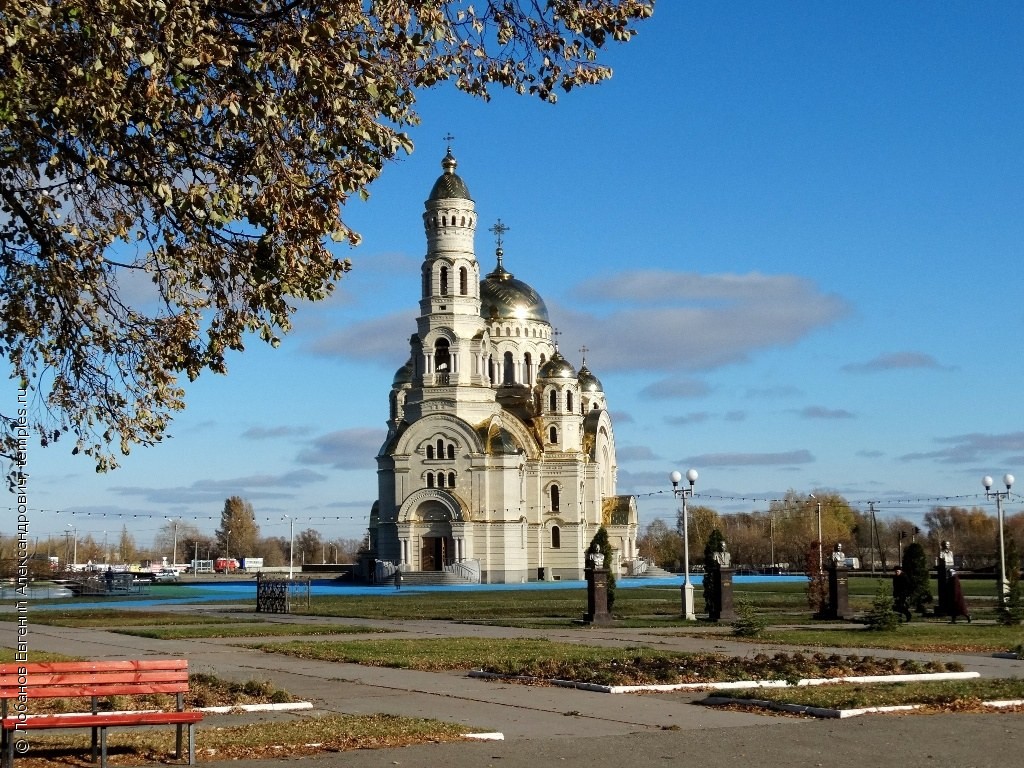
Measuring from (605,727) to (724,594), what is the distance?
62.8 feet

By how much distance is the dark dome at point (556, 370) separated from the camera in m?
79.9

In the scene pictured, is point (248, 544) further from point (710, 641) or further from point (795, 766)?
point (795, 766)

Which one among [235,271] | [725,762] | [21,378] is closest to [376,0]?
[235,271]

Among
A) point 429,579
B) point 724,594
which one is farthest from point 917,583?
point 429,579

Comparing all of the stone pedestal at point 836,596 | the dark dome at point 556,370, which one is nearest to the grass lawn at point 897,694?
the stone pedestal at point 836,596

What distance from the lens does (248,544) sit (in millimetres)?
153250

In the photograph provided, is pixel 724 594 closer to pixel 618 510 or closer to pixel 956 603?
pixel 956 603

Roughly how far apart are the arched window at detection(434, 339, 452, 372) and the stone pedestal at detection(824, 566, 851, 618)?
43.1 meters

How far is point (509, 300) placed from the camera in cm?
8550

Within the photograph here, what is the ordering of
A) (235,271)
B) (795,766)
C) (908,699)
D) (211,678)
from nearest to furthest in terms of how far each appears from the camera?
(795,766) < (235,271) < (908,699) < (211,678)

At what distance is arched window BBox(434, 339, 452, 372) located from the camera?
2867 inches

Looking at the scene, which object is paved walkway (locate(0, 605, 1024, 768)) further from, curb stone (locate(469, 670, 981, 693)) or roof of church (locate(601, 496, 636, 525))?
roof of church (locate(601, 496, 636, 525))

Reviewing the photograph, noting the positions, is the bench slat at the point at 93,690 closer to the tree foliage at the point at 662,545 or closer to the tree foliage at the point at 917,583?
the tree foliage at the point at 917,583

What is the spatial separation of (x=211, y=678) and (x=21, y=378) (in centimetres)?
465
